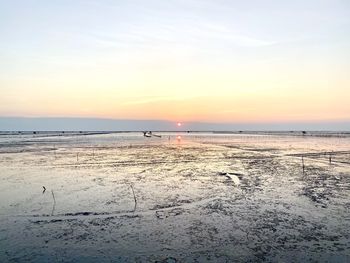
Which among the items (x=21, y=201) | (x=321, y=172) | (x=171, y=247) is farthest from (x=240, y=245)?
(x=321, y=172)

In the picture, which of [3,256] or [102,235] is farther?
[102,235]

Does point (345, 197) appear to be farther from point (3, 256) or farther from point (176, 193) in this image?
point (3, 256)

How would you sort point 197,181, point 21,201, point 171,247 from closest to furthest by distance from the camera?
point 171,247, point 21,201, point 197,181

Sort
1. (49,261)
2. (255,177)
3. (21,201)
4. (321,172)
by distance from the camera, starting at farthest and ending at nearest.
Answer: (321,172), (255,177), (21,201), (49,261)

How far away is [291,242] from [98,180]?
11940 millimetres

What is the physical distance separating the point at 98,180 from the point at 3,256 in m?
10.3

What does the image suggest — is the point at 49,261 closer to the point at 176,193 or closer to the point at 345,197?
the point at 176,193

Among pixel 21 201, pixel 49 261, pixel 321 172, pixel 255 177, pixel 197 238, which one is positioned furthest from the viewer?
pixel 321 172

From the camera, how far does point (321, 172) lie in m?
19.9

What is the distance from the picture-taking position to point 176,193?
1384 centimetres

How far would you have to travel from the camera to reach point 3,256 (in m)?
7.15

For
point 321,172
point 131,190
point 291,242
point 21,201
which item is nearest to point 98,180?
point 131,190

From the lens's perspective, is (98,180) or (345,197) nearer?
(345,197)

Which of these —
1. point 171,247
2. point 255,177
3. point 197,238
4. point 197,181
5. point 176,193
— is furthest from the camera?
point 255,177
